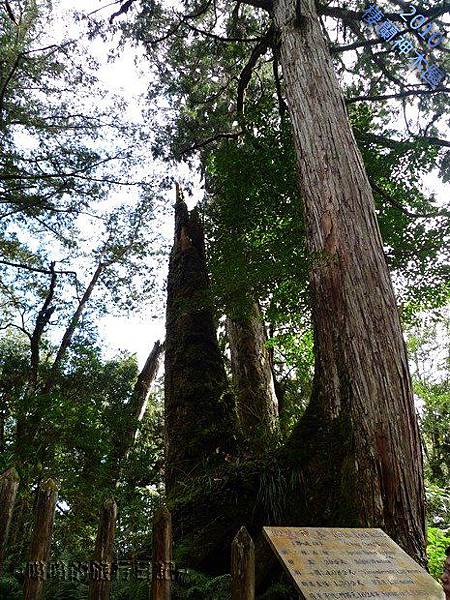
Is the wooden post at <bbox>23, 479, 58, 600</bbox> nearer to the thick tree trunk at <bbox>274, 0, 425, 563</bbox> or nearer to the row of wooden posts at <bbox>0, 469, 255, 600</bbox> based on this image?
the row of wooden posts at <bbox>0, 469, 255, 600</bbox>

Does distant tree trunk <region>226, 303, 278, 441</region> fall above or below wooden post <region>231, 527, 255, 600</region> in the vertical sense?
above

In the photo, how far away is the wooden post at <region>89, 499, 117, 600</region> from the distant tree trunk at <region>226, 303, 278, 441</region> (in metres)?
4.49

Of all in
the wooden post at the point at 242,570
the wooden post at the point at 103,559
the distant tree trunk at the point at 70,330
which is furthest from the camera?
the distant tree trunk at the point at 70,330

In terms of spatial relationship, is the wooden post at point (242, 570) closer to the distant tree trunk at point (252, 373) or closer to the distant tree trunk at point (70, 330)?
the distant tree trunk at point (252, 373)

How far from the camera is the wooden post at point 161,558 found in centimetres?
227

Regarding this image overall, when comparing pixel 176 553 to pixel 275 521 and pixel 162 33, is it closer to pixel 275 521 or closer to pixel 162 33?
Answer: pixel 275 521

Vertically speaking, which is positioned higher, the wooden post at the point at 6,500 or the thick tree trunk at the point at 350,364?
the thick tree trunk at the point at 350,364

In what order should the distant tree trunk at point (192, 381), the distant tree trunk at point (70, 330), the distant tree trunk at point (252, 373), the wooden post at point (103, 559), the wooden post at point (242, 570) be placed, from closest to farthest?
the wooden post at point (242, 570) → the wooden post at point (103, 559) → the distant tree trunk at point (192, 381) → the distant tree trunk at point (252, 373) → the distant tree trunk at point (70, 330)

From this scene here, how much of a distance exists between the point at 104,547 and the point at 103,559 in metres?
0.05

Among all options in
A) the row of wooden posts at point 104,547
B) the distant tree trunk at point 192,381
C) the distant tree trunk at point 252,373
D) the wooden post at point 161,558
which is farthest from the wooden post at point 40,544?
the distant tree trunk at point 252,373

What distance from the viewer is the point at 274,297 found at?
747cm

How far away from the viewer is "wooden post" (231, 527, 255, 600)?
6.98 feet

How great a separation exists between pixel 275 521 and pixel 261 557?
29 cm

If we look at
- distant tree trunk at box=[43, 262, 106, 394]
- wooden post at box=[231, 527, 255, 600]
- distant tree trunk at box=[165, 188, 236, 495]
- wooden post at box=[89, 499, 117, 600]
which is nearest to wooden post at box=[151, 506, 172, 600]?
wooden post at box=[89, 499, 117, 600]
